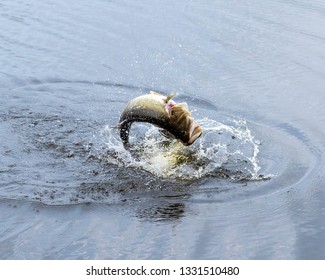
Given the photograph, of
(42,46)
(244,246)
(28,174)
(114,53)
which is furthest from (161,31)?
(244,246)

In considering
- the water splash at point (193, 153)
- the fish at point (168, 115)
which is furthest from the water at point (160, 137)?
the fish at point (168, 115)

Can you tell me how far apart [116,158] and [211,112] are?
7.46 feet

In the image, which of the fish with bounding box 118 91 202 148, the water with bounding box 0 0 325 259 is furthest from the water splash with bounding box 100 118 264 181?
the fish with bounding box 118 91 202 148

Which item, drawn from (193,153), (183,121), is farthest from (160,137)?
(183,121)

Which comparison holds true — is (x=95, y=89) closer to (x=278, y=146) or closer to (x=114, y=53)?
(x=114, y=53)

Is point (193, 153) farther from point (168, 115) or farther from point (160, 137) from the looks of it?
point (168, 115)

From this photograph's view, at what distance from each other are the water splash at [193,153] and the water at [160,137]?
26 mm

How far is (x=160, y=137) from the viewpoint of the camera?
927 cm

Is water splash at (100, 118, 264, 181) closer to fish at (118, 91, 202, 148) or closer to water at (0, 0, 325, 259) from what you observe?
water at (0, 0, 325, 259)

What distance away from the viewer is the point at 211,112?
10.4m

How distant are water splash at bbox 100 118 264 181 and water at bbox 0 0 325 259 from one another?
26mm

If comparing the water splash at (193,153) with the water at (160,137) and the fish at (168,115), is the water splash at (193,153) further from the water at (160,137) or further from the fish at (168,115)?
the fish at (168,115)

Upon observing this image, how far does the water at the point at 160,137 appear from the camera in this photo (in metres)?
7.05

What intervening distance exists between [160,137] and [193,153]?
2.02 ft
